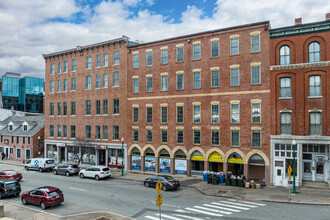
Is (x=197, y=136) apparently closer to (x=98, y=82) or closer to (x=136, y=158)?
(x=136, y=158)

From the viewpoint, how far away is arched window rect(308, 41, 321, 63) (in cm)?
2761

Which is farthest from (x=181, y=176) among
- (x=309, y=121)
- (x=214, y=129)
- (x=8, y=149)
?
(x=8, y=149)

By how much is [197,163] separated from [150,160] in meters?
6.65

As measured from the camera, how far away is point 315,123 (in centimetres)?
2733

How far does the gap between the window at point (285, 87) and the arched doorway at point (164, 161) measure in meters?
15.6

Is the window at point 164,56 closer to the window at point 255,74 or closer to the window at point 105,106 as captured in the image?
the window at point 105,106

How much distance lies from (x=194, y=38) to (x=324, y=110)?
16.6 metres

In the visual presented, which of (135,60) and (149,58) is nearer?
(149,58)

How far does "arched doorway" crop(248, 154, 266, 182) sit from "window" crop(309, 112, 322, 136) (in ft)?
18.9

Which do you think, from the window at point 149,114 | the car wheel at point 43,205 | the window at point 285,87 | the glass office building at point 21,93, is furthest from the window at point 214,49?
the glass office building at point 21,93

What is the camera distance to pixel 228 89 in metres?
31.7

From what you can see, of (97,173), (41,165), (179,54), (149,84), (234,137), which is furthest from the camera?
(41,165)

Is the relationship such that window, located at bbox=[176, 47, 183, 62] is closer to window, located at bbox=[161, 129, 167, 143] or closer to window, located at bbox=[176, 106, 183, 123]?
window, located at bbox=[176, 106, 183, 123]

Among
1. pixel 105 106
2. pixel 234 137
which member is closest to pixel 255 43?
pixel 234 137
